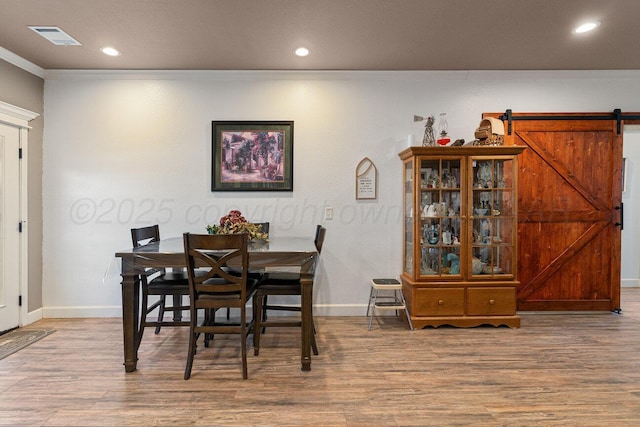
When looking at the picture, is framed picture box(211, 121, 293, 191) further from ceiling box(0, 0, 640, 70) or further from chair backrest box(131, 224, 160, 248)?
chair backrest box(131, 224, 160, 248)

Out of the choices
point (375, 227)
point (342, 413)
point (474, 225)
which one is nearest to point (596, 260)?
point (474, 225)

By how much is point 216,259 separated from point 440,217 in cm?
219

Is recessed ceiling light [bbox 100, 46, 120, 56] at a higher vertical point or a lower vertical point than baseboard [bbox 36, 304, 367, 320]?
higher

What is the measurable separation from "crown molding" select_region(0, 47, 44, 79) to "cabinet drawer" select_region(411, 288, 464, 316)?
439 centimetres

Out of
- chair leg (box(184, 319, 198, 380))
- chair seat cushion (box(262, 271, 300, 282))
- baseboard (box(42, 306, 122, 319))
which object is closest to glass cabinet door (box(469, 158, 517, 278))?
chair seat cushion (box(262, 271, 300, 282))

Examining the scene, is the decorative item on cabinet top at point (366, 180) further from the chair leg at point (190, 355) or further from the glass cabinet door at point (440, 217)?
the chair leg at point (190, 355)

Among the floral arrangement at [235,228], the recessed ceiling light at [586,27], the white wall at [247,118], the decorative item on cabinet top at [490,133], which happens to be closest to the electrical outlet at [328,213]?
the white wall at [247,118]

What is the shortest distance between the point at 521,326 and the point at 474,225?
3.55 feet

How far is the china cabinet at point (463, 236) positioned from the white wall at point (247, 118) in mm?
419

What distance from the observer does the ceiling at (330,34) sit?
2.57 m

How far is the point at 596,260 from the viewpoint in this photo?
392cm

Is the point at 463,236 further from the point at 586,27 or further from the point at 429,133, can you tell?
the point at 586,27

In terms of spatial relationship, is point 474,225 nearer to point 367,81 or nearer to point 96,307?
point 367,81

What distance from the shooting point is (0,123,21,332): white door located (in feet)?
10.8
